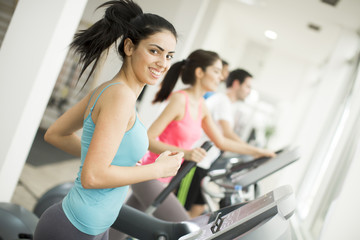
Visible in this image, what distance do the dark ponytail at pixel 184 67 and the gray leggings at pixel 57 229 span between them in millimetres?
755

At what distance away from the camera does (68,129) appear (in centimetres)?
105

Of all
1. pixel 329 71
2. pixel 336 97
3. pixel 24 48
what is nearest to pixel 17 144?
pixel 24 48

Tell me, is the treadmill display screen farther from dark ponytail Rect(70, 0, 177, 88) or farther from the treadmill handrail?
dark ponytail Rect(70, 0, 177, 88)

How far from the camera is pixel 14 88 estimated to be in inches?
58.1

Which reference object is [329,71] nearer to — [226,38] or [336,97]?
[336,97]

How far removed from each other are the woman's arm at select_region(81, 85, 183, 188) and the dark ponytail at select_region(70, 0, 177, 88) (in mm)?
136

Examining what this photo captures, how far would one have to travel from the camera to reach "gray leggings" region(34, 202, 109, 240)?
90 cm

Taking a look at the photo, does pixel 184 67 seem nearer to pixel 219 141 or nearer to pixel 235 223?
pixel 219 141

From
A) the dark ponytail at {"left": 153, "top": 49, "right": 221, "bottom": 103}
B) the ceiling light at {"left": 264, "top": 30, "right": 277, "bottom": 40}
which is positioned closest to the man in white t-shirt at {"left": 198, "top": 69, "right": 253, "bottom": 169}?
the dark ponytail at {"left": 153, "top": 49, "right": 221, "bottom": 103}

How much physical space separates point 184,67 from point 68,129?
2.34 feet

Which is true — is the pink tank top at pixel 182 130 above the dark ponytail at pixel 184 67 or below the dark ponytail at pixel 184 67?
below

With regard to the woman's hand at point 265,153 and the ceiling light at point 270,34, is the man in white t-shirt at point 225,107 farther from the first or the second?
the ceiling light at point 270,34

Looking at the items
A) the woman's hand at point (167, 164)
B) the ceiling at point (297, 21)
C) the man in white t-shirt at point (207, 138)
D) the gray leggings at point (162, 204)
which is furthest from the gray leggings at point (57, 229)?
the ceiling at point (297, 21)

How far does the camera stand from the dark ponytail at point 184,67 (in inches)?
61.4
